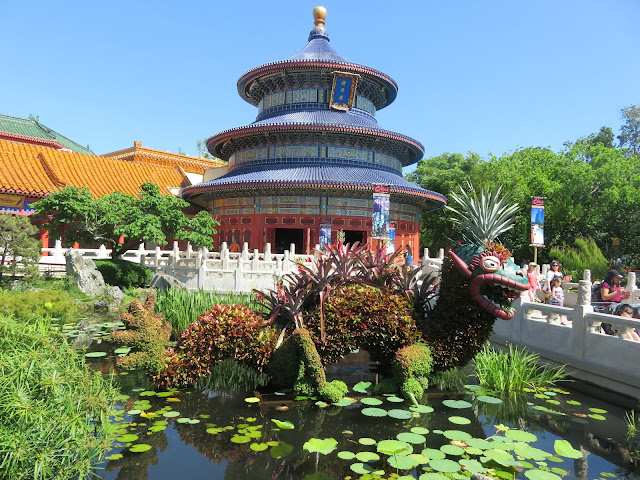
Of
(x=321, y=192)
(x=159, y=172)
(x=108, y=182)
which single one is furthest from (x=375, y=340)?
(x=159, y=172)

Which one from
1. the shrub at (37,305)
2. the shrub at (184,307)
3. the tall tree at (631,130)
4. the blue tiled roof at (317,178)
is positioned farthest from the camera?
the tall tree at (631,130)

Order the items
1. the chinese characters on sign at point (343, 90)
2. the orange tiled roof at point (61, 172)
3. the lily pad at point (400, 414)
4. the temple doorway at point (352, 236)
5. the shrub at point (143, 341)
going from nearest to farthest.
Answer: the lily pad at point (400, 414), the shrub at point (143, 341), the orange tiled roof at point (61, 172), the chinese characters on sign at point (343, 90), the temple doorway at point (352, 236)

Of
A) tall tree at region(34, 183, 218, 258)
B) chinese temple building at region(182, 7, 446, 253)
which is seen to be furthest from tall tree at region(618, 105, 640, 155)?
tall tree at region(34, 183, 218, 258)

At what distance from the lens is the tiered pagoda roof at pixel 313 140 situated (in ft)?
69.1

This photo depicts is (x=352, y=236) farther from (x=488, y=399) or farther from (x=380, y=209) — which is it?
(x=488, y=399)

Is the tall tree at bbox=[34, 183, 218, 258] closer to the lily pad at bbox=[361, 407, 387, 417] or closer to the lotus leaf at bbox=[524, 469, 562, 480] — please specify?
the lily pad at bbox=[361, 407, 387, 417]

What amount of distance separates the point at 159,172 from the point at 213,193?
514 cm

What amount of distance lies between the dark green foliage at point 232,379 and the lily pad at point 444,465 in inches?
112

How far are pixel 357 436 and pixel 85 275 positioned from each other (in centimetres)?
1116

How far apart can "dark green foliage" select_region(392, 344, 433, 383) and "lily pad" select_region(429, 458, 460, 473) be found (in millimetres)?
1504

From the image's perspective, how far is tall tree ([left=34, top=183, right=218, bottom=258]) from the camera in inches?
571

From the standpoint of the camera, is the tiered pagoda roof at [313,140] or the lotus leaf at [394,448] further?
the tiered pagoda roof at [313,140]

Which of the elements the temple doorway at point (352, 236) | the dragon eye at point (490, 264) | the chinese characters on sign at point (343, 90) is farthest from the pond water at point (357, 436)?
the chinese characters on sign at point (343, 90)

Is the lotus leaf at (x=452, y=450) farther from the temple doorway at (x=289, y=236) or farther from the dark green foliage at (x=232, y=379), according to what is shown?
the temple doorway at (x=289, y=236)
